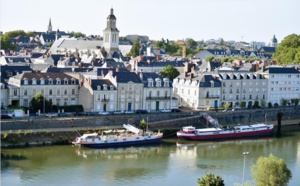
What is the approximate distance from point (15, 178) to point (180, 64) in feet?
118

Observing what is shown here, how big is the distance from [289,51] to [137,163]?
157 ft

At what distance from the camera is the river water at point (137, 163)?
2552cm

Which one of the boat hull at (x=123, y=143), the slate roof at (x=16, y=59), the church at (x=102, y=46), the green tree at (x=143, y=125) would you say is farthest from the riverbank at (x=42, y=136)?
the church at (x=102, y=46)

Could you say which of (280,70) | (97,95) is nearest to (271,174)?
(97,95)

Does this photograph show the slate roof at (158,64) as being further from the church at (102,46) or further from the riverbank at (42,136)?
the riverbank at (42,136)

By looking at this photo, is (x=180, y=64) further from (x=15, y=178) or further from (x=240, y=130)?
(x=15, y=178)

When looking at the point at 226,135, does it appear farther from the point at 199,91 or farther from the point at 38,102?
the point at 38,102

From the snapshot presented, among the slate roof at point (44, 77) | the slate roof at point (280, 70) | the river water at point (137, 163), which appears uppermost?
the slate roof at point (280, 70)

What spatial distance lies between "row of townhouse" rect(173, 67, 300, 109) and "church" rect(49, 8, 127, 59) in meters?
22.5

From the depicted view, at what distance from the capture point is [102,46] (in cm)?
7212

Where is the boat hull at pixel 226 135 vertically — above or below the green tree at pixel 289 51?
below

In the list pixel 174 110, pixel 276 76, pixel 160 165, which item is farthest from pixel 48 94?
pixel 276 76

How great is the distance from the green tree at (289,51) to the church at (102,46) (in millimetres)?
20239

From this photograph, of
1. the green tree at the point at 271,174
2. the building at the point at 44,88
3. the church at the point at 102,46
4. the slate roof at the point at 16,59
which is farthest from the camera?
the church at the point at 102,46
